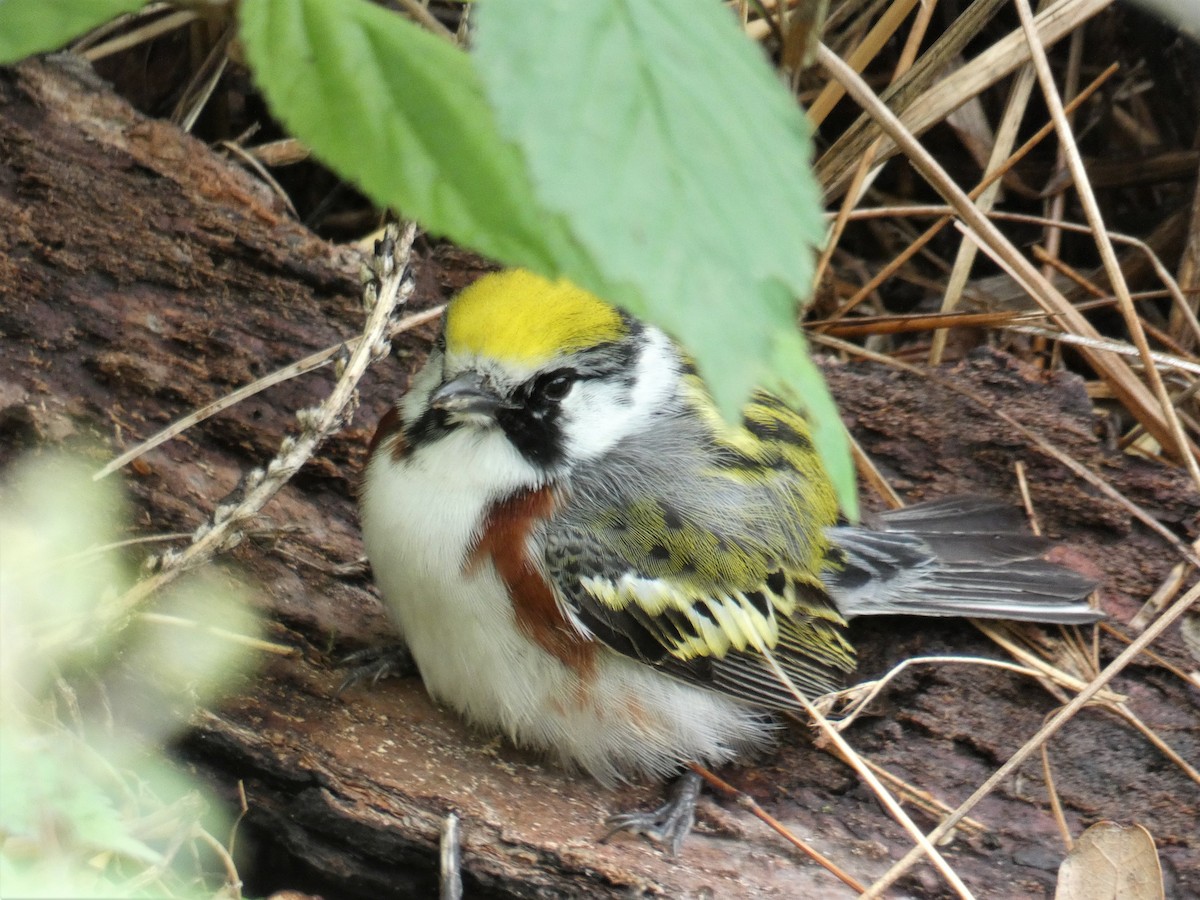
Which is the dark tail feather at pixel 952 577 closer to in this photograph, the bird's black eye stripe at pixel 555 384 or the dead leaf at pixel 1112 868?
the dead leaf at pixel 1112 868

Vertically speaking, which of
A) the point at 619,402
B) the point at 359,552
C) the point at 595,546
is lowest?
the point at 359,552

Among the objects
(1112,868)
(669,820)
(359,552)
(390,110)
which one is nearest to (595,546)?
(669,820)

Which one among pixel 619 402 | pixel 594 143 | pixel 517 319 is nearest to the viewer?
pixel 594 143

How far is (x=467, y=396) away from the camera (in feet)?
8.37

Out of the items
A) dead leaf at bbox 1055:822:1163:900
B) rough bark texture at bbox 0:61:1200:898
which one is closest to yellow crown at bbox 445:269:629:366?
rough bark texture at bbox 0:61:1200:898

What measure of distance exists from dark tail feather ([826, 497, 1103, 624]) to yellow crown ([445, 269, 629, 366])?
37.0 inches

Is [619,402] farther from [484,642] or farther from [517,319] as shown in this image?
[484,642]

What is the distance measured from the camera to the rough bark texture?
8.04ft

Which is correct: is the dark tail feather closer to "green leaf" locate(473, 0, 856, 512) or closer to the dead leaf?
the dead leaf

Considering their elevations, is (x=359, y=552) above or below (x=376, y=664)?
above

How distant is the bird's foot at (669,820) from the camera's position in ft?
8.63

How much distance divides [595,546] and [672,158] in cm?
153

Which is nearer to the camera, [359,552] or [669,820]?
[669,820]

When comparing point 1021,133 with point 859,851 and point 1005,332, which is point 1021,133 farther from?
point 859,851
